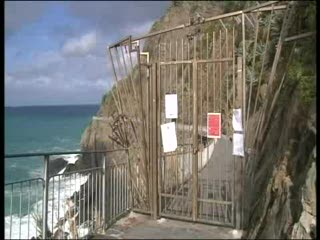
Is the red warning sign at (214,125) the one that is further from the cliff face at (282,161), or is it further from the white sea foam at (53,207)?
the white sea foam at (53,207)

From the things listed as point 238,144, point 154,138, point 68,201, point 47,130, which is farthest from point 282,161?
point 47,130

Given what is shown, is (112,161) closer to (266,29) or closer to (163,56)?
(163,56)

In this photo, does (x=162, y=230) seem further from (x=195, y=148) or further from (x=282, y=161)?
(x=282, y=161)

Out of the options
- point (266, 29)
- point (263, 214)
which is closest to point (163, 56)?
point (266, 29)

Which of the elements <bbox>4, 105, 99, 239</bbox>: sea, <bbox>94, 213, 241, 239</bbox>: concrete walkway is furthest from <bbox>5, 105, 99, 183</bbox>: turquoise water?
<bbox>94, 213, 241, 239</bbox>: concrete walkway

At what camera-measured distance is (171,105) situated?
4.24m

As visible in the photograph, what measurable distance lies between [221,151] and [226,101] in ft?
1.48

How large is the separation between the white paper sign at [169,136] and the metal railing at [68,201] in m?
0.56

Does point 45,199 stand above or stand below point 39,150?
below

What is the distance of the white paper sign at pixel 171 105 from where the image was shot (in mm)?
4223

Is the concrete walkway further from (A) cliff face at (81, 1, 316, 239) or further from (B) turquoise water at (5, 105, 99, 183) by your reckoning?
(B) turquoise water at (5, 105, 99, 183)

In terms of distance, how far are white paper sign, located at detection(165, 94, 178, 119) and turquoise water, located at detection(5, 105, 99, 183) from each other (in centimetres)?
65

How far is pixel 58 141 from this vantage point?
4.62m

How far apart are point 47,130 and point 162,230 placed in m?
1.60
